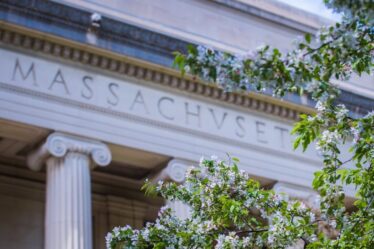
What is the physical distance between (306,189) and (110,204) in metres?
5.50

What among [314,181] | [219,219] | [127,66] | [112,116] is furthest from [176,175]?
[314,181]

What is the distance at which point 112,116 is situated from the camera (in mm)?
21859

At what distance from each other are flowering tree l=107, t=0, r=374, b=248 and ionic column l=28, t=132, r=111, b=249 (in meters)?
5.89

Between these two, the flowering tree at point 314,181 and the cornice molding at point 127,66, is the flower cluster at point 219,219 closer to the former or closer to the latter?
the flowering tree at point 314,181

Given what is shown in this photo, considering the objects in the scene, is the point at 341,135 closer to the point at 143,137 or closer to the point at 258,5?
the point at 143,137

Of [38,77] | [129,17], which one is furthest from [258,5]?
[38,77]

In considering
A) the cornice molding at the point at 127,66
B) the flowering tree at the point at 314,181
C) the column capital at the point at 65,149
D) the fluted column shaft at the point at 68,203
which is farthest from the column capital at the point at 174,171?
the flowering tree at the point at 314,181

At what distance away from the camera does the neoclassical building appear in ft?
67.4

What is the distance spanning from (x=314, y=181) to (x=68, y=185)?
8.24 meters

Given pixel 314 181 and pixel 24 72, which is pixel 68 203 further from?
pixel 314 181

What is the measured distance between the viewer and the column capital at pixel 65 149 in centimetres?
2053

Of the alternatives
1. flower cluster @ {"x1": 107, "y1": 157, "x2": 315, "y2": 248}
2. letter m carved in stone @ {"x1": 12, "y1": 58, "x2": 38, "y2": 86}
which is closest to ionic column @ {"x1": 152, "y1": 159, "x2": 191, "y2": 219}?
letter m carved in stone @ {"x1": 12, "y1": 58, "x2": 38, "y2": 86}

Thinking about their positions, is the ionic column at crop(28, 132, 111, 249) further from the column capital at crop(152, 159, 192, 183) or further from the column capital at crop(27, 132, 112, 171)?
the column capital at crop(152, 159, 192, 183)

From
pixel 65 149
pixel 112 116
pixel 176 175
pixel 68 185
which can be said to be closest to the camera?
pixel 68 185
